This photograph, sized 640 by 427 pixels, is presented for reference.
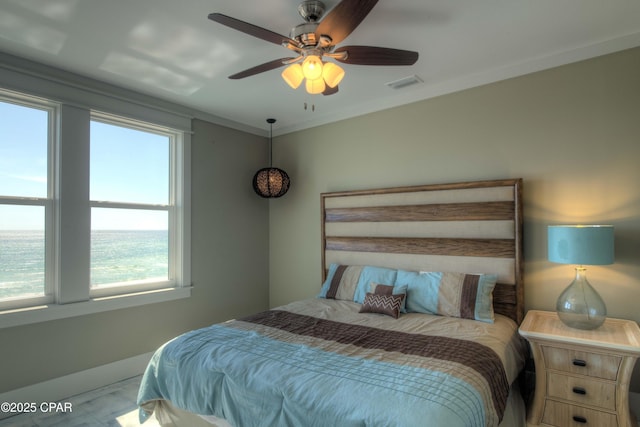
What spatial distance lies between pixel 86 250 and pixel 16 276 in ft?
1.54

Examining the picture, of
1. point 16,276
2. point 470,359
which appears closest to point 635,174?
point 470,359

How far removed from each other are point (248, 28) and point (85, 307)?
8.44 ft

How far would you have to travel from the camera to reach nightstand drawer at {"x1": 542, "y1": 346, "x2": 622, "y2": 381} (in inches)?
79.2

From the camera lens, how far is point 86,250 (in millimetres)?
2920

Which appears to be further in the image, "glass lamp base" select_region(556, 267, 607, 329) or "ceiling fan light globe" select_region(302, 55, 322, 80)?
"glass lamp base" select_region(556, 267, 607, 329)

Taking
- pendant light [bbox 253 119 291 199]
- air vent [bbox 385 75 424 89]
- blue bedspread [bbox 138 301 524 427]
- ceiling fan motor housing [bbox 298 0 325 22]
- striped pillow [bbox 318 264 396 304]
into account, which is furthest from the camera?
pendant light [bbox 253 119 291 199]

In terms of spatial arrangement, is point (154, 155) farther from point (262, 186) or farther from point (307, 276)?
point (307, 276)

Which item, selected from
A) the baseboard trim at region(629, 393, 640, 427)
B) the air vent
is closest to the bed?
the baseboard trim at region(629, 393, 640, 427)

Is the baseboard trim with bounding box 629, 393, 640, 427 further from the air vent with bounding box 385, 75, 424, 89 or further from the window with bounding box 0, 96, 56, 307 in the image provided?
the window with bounding box 0, 96, 56, 307

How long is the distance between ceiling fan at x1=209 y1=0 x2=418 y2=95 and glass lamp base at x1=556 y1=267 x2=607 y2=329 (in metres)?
1.82

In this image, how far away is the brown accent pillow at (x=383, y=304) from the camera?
9.00 feet

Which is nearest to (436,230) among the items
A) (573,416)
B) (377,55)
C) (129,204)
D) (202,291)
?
(573,416)

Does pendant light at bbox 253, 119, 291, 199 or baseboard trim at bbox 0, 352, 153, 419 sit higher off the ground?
pendant light at bbox 253, 119, 291, 199

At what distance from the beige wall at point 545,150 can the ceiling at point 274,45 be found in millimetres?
166
